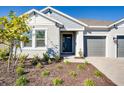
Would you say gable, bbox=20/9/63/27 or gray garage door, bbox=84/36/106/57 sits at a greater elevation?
gable, bbox=20/9/63/27

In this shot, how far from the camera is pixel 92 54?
74.4ft

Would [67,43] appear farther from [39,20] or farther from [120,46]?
[120,46]

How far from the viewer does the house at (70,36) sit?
19750mm

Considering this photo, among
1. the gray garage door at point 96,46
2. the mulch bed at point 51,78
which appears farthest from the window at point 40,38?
the mulch bed at point 51,78

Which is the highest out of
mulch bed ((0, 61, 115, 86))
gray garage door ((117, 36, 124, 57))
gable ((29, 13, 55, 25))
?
gable ((29, 13, 55, 25))

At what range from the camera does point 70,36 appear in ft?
77.0

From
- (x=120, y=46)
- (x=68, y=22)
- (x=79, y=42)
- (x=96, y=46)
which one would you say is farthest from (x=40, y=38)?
(x=120, y=46)

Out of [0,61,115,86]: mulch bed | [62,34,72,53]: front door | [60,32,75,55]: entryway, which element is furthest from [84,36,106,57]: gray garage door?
[0,61,115,86]: mulch bed

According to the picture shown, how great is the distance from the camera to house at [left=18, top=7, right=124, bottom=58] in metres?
19.8

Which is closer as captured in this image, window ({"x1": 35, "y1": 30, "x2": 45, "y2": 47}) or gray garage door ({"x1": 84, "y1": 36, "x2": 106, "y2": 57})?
window ({"x1": 35, "y1": 30, "x2": 45, "y2": 47})

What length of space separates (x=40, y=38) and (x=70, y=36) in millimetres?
4543

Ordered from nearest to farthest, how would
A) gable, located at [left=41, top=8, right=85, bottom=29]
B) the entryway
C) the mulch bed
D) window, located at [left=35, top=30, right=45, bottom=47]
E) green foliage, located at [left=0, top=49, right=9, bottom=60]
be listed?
1. the mulch bed
2. green foliage, located at [left=0, top=49, right=9, bottom=60]
3. window, located at [left=35, top=30, right=45, bottom=47]
4. gable, located at [left=41, top=8, right=85, bottom=29]
5. the entryway

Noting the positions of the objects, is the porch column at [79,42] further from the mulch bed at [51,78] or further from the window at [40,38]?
the mulch bed at [51,78]

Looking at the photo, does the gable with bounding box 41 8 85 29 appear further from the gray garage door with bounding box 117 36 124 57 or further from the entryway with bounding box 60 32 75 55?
the gray garage door with bounding box 117 36 124 57
